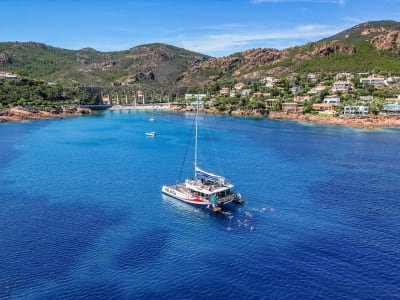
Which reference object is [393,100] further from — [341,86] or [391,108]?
[341,86]

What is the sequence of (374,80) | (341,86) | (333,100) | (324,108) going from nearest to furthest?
(324,108) < (333,100) < (341,86) < (374,80)

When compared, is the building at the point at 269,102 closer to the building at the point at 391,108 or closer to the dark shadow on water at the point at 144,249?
the building at the point at 391,108

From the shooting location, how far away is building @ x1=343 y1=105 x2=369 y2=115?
148225 mm

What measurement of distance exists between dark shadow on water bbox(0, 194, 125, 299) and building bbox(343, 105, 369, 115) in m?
122

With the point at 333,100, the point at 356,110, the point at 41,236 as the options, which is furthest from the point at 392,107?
the point at 41,236

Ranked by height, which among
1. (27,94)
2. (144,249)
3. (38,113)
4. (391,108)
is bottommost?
(144,249)

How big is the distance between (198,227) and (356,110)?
120321 mm

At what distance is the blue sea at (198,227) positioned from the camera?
35.1 metres

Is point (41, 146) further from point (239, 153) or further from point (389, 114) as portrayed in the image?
point (389, 114)

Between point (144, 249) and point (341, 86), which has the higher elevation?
point (341, 86)

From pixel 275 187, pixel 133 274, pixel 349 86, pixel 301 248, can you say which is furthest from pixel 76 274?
pixel 349 86

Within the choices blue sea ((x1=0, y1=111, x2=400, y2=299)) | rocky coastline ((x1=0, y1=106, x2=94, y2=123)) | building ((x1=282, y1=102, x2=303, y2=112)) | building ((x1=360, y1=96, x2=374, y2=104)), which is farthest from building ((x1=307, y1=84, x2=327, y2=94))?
rocky coastline ((x1=0, y1=106, x2=94, y2=123))

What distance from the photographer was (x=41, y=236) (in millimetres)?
44219

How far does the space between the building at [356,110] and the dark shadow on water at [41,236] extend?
399ft
